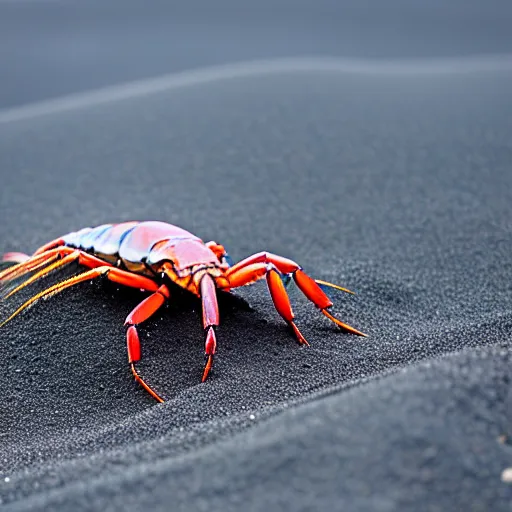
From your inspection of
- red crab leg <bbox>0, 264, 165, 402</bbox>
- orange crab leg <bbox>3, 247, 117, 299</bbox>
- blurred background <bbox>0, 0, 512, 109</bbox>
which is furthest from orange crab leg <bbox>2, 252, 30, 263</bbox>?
blurred background <bbox>0, 0, 512, 109</bbox>

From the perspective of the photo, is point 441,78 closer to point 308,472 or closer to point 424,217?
point 424,217

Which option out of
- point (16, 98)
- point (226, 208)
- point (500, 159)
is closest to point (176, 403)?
point (226, 208)

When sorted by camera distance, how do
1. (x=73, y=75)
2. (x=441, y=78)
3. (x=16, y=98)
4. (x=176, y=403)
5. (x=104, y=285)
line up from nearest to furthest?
1. (x=176, y=403)
2. (x=104, y=285)
3. (x=441, y=78)
4. (x=16, y=98)
5. (x=73, y=75)

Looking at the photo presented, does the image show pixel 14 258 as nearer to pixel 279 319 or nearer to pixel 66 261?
pixel 66 261

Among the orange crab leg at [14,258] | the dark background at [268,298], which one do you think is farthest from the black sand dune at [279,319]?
the orange crab leg at [14,258]

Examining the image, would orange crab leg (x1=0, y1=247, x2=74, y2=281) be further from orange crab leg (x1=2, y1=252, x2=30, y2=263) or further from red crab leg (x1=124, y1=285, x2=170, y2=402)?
red crab leg (x1=124, y1=285, x2=170, y2=402)

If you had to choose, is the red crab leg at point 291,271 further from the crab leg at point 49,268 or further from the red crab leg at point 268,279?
the crab leg at point 49,268
